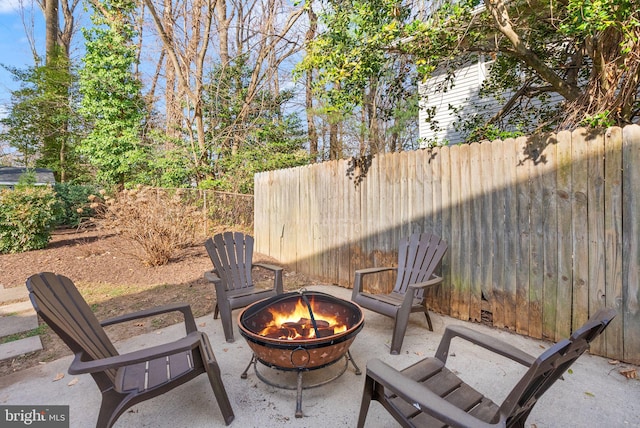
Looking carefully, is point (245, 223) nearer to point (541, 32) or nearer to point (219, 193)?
point (219, 193)

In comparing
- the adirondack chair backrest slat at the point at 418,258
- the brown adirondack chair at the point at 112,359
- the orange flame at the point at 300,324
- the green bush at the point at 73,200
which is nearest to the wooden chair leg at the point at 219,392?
the brown adirondack chair at the point at 112,359

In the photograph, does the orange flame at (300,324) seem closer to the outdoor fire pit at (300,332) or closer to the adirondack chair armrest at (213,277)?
the outdoor fire pit at (300,332)

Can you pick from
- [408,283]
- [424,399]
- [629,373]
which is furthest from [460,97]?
[424,399]

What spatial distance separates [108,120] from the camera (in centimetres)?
1084

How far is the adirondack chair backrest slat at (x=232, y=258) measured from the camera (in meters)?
3.50

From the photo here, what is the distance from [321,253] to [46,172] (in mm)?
13410

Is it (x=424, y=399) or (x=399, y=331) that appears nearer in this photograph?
(x=424, y=399)

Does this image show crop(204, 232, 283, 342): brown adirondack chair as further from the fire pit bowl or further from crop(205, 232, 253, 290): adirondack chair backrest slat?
the fire pit bowl

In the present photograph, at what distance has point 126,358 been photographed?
1594 millimetres

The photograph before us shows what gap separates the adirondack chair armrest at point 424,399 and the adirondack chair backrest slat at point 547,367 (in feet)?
0.34

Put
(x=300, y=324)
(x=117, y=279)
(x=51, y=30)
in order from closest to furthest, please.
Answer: (x=300, y=324) → (x=117, y=279) → (x=51, y=30)

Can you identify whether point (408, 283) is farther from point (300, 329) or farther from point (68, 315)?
point (68, 315)

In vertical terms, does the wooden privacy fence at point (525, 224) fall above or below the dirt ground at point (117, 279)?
above

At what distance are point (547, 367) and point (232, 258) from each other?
10.2 feet
